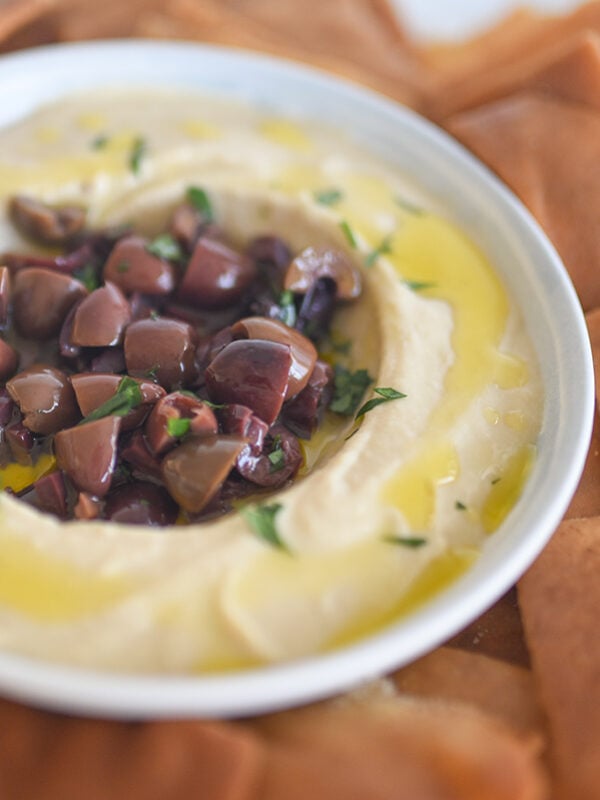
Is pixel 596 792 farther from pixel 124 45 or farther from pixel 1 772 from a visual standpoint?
pixel 124 45

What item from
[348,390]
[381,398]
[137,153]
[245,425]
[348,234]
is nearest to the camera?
[245,425]

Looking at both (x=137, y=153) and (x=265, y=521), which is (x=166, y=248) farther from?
(x=265, y=521)

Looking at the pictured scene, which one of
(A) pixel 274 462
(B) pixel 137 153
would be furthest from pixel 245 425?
(B) pixel 137 153

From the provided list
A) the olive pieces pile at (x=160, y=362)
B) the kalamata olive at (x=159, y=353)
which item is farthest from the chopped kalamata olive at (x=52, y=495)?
the kalamata olive at (x=159, y=353)

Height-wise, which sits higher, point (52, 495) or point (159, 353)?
point (159, 353)

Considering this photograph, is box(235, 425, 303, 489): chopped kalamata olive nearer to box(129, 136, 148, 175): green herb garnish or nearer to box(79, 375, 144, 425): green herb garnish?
box(79, 375, 144, 425): green herb garnish

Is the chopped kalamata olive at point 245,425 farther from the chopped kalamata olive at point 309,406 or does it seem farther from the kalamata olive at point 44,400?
the kalamata olive at point 44,400

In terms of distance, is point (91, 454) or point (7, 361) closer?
point (91, 454)

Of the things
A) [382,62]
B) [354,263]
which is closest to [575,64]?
[382,62]

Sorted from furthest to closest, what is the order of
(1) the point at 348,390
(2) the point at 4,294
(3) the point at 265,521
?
(2) the point at 4,294 < (1) the point at 348,390 < (3) the point at 265,521
